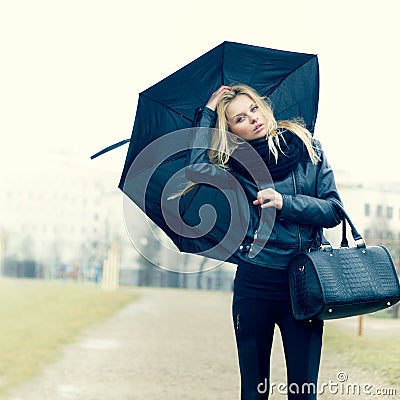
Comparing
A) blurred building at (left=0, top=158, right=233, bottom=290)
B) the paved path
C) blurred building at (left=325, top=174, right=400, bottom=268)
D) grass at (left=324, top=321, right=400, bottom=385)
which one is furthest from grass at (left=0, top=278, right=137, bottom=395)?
blurred building at (left=325, top=174, right=400, bottom=268)

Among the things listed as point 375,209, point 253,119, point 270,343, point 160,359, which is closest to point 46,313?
point 160,359

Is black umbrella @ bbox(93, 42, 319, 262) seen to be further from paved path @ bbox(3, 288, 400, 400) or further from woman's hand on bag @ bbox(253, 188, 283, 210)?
paved path @ bbox(3, 288, 400, 400)

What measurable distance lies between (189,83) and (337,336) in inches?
131

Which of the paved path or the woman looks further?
the paved path

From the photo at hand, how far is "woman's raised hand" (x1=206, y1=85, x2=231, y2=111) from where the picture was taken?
171cm

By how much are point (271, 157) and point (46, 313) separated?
5.39 metres

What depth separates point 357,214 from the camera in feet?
12.4

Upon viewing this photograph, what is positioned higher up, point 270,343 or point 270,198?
point 270,198

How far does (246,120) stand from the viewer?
1.69 m

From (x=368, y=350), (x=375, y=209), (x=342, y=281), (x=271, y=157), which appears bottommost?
(x=368, y=350)

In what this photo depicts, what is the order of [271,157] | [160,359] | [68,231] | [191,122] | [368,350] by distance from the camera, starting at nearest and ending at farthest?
1. [271,157]
2. [191,122]
3. [368,350]
4. [160,359]
5. [68,231]

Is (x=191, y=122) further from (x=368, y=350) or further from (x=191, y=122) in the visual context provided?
(x=368, y=350)

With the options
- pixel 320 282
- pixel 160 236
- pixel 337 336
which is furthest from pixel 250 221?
pixel 337 336

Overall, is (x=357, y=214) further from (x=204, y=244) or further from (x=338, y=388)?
(x=204, y=244)
